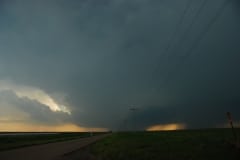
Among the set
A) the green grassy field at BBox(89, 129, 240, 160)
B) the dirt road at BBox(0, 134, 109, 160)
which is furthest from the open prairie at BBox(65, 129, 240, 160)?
the dirt road at BBox(0, 134, 109, 160)

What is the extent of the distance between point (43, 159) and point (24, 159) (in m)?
1.97

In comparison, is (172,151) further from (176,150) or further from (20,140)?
(20,140)

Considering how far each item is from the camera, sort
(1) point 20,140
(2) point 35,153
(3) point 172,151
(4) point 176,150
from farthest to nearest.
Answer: (1) point 20,140, (2) point 35,153, (4) point 176,150, (3) point 172,151

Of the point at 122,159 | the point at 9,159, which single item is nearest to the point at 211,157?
the point at 122,159

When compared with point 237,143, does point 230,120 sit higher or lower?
higher

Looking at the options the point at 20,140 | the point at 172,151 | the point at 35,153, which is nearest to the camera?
the point at 172,151

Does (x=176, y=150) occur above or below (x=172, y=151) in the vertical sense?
above

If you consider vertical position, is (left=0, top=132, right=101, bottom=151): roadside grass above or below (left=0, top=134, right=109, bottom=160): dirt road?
above

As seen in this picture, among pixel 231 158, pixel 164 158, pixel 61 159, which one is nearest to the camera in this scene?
pixel 231 158

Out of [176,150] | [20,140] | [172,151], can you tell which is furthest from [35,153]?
[20,140]

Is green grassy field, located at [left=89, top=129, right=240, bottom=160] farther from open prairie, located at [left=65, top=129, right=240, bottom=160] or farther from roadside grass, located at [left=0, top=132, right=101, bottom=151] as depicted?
roadside grass, located at [left=0, top=132, right=101, bottom=151]

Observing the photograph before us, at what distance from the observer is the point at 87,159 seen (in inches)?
932

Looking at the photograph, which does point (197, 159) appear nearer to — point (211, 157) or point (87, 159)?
point (211, 157)

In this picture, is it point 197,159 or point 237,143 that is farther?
point 237,143
